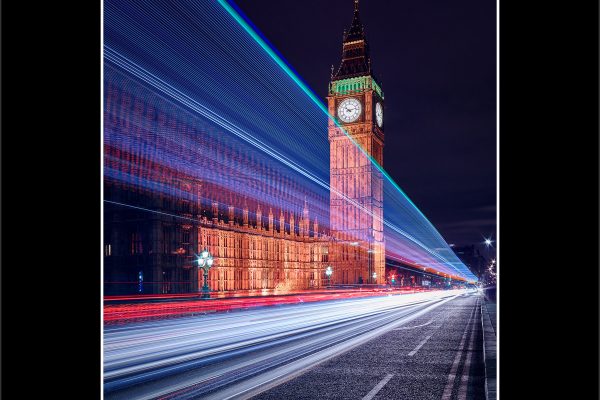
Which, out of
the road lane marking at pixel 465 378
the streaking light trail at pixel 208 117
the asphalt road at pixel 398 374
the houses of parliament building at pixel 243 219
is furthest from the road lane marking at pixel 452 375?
the houses of parliament building at pixel 243 219

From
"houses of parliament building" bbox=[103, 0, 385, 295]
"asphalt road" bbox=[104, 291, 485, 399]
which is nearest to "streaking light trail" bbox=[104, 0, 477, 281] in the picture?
"houses of parliament building" bbox=[103, 0, 385, 295]

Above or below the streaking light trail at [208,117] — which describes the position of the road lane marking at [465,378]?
A: below

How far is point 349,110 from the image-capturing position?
305 ft

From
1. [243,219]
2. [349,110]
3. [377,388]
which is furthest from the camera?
[349,110]

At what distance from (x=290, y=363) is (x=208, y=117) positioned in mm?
45594

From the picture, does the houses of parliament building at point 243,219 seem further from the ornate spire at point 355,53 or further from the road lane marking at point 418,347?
the road lane marking at point 418,347

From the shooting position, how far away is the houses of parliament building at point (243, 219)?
4319 cm

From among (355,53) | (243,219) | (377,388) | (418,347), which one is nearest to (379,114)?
(355,53)

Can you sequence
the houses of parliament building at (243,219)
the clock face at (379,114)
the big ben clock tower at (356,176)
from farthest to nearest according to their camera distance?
1. the clock face at (379,114)
2. the big ben clock tower at (356,176)
3. the houses of parliament building at (243,219)

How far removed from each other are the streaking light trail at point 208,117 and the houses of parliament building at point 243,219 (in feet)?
1.33

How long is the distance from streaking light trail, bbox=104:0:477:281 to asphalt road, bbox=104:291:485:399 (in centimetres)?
581

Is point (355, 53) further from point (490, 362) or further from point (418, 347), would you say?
point (490, 362)
